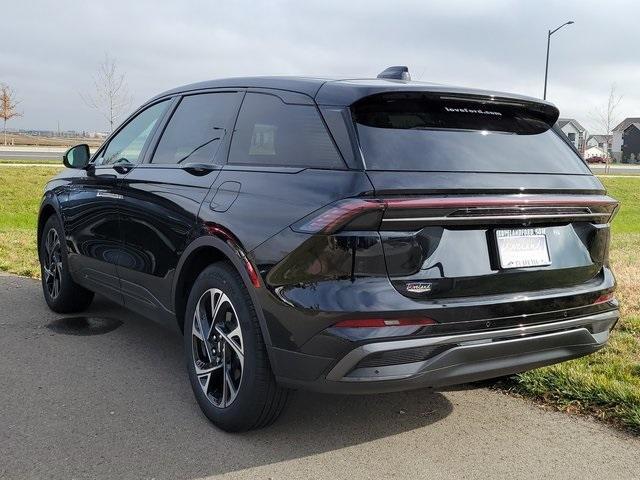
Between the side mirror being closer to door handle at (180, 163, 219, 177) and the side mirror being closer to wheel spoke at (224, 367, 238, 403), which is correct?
door handle at (180, 163, 219, 177)

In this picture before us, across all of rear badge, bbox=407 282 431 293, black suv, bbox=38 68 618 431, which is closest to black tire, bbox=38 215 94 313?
black suv, bbox=38 68 618 431

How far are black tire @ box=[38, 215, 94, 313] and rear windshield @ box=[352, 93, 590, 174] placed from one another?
3424mm

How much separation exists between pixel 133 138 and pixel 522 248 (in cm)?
301

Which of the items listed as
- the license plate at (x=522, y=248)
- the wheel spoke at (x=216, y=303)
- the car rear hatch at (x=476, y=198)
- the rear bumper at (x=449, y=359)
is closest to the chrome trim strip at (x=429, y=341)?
the rear bumper at (x=449, y=359)

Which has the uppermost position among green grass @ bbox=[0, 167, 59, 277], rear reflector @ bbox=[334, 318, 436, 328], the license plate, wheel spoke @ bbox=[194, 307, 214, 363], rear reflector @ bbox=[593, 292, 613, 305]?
the license plate

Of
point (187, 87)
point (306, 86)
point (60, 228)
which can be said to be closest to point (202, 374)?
point (306, 86)

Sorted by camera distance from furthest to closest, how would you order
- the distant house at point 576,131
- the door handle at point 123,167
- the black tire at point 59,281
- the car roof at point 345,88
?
the distant house at point 576,131 < the black tire at point 59,281 < the door handle at point 123,167 < the car roof at point 345,88

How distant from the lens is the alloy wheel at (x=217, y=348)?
340 centimetres

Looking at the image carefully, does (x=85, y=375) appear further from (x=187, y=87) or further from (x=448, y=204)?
(x=448, y=204)

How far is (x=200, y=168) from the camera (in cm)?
380

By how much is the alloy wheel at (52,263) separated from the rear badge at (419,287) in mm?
3776

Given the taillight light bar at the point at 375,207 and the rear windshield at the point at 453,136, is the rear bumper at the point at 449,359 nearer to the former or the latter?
the taillight light bar at the point at 375,207

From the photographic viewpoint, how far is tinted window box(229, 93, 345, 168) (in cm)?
314

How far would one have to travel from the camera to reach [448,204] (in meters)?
2.87
